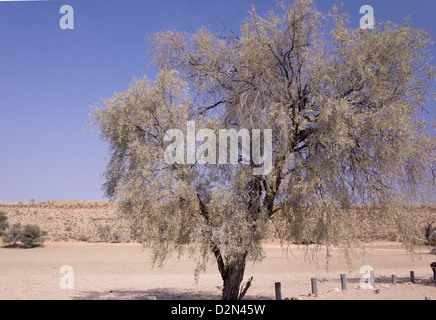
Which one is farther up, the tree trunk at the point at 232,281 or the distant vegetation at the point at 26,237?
the tree trunk at the point at 232,281

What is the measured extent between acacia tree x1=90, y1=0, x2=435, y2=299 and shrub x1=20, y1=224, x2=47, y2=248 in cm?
3270

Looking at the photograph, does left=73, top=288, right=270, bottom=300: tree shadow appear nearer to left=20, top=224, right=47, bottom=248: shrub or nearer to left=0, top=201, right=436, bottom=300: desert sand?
left=0, top=201, right=436, bottom=300: desert sand

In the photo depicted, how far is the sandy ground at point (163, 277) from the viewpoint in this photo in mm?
14805

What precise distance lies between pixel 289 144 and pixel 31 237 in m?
36.7

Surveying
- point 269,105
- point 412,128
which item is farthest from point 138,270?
point 412,128

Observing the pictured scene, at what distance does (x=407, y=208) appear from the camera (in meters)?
10.8

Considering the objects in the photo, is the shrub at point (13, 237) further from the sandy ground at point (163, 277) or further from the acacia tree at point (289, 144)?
the acacia tree at point (289, 144)

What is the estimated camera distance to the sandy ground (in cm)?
1480

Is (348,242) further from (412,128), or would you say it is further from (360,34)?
(360,34)

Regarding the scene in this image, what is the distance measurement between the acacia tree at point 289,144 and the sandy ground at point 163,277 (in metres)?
1.44

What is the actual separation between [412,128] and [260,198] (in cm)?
448

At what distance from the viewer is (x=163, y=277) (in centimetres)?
2372

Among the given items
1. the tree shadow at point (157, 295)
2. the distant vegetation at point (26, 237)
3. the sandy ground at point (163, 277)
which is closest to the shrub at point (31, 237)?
the distant vegetation at point (26, 237)

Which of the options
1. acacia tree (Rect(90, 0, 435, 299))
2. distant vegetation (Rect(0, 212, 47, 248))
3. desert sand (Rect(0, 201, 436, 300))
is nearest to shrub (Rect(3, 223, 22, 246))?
Result: distant vegetation (Rect(0, 212, 47, 248))
